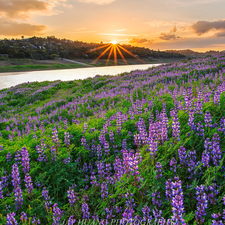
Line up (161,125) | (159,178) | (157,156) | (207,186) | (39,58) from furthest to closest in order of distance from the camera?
1. (39,58)
2. (161,125)
3. (157,156)
4. (159,178)
5. (207,186)

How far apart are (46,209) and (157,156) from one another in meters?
2.61

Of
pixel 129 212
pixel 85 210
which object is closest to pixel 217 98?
pixel 129 212

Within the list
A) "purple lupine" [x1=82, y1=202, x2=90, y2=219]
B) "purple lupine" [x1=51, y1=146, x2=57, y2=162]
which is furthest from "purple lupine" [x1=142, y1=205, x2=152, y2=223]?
"purple lupine" [x1=51, y1=146, x2=57, y2=162]

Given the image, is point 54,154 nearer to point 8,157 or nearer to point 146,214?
point 8,157

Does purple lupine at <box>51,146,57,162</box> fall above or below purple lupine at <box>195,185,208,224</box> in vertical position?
below

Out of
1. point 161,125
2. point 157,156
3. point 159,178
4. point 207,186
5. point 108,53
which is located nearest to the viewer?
point 207,186

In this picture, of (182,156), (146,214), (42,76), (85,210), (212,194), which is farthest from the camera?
(42,76)

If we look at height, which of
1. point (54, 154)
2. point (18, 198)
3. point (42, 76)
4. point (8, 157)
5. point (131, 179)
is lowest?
point (18, 198)

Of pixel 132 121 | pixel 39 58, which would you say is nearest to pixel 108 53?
pixel 39 58

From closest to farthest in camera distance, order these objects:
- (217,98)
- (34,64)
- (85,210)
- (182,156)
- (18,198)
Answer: (85,210) → (182,156) → (18,198) → (217,98) → (34,64)

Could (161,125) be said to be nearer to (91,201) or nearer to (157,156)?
(157,156)

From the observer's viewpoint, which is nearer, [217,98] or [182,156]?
[182,156]

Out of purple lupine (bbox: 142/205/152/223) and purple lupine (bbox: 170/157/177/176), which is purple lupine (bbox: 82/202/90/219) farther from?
purple lupine (bbox: 170/157/177/176)

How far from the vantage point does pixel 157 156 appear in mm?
3766
